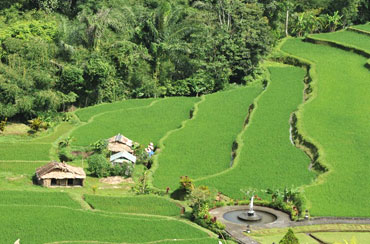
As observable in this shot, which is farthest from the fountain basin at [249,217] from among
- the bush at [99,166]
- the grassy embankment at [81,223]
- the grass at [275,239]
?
the bush at [99,166]

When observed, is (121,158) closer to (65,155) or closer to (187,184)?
(65,155)

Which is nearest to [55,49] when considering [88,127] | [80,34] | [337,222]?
[80,34]

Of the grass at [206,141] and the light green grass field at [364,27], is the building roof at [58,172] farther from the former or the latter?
the light green grass field at [364,27]

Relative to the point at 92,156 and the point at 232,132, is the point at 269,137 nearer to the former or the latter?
the point at 232,132

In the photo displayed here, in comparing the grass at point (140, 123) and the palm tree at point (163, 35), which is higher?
the palm tree at point (163, 35)

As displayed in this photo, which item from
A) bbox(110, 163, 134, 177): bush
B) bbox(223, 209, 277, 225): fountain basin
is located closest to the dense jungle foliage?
bbox(110, 163, 134, 177): bush

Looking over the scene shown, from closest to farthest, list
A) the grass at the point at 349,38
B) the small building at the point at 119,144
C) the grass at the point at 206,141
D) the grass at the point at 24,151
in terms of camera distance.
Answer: the grass at the point at 206,141 → the grass at the point at 24,151 → the small building at the point at 119,144 → the grass at the point at 349,38
